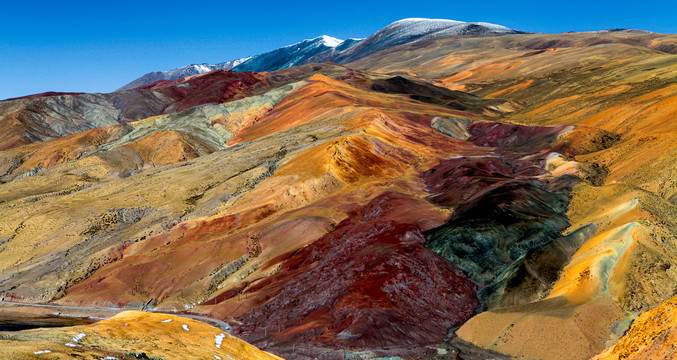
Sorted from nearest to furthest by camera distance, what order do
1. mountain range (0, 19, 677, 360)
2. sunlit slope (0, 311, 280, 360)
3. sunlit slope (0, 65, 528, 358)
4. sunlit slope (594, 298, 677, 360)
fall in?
sunlit slope (0, 311, 280, 360) < sunlit slope (594, 298, 677, 360) < mountain range (0, 19, 677, 360) < sunlit slope (0, 65, 528, 358)

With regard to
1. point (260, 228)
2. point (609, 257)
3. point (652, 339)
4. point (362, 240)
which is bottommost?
point (609, 257)

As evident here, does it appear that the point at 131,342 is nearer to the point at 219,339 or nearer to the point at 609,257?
the point at 219,339

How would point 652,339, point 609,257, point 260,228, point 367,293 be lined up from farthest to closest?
point 260,228
point 367,293
point 609,257
point 652,339

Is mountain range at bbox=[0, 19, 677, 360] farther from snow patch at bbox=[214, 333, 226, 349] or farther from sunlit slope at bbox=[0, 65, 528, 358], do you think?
sunlit slope at bbox=[0, 65, 528, 358]

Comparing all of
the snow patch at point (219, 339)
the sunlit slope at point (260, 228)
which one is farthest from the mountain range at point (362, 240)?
the sunlit slope at point (260, 228)

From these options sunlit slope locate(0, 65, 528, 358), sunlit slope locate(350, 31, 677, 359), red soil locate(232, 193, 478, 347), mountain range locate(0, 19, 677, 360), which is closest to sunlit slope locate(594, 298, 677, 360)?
mountain range locate(0, 19, 677, 360)

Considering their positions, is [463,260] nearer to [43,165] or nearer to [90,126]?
[43,165]

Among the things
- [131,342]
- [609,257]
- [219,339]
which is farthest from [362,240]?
[131,342]

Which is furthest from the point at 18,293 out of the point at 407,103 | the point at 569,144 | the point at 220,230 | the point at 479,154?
the point at 407,103

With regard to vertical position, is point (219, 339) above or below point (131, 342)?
below
